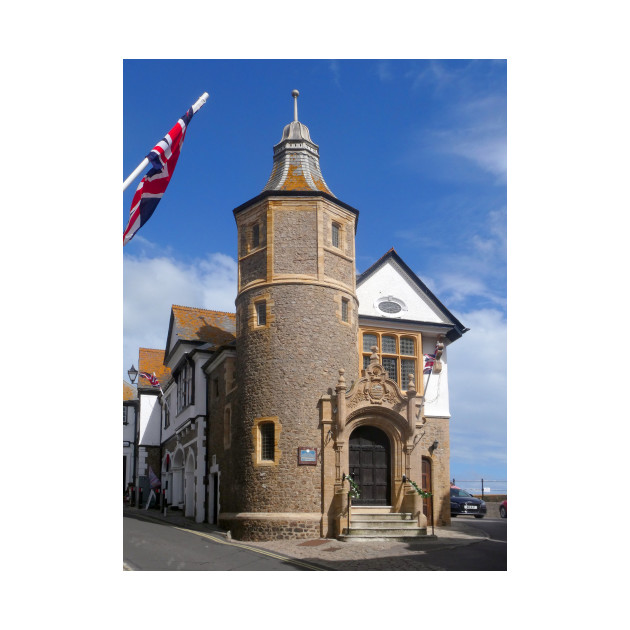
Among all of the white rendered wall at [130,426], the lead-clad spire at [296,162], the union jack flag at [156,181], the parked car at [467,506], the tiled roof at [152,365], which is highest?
the lead-clad spire at [296,162]

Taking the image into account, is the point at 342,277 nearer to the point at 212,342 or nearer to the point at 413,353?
the point at 413,353

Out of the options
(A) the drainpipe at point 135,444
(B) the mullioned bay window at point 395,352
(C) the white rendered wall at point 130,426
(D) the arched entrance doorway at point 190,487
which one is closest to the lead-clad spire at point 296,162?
(B) the mullioned bay window at point 395,352

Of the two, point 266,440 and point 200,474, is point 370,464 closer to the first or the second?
point 266,440

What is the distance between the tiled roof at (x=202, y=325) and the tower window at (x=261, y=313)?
27.6 ft

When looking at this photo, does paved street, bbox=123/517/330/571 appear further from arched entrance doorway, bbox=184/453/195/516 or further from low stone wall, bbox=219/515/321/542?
arched entrance doorway, bbox=184/453/195/516

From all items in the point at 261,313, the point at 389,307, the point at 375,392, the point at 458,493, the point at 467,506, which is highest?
Result: the point at 389,307

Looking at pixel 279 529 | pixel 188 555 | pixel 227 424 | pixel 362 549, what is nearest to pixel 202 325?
pixel 227 424

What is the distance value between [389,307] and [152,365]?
1445 cm

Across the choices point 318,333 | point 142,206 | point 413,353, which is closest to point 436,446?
point 413,353

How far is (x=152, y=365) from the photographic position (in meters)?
35.3

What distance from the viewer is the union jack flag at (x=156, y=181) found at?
40.6 feet

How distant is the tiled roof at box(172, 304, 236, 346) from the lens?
97.2 ft

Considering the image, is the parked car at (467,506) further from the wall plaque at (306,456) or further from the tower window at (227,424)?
the wall plaque at (306,456)

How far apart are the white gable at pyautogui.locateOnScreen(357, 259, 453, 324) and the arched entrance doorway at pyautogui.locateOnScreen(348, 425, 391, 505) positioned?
193 inches
